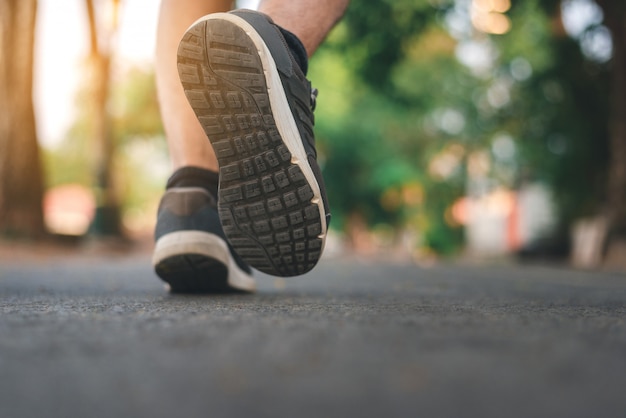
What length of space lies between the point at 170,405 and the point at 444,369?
23cm

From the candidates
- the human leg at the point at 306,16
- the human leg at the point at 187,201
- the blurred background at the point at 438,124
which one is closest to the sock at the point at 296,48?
the human leg at the point at 306,16

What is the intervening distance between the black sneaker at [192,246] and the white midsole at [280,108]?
0.31m

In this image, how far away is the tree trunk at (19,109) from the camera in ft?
22.6

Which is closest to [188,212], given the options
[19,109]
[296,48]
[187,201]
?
[187,201]

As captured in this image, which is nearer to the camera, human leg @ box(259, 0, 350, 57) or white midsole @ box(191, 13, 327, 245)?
white midsole @ box(191, 13, 327, 245)

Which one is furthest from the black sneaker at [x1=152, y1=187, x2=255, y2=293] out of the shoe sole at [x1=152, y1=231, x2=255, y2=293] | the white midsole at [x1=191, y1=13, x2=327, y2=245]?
the white midsole at [x1=191, y1=13, x2=327, y2=245]

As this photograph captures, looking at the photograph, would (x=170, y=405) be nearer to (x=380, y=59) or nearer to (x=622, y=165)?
(x=622, y=165)

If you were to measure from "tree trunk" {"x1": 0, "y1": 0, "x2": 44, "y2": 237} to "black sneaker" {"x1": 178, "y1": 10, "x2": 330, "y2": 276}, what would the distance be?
6.08 metres

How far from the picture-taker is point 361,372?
→ 0.57 meters

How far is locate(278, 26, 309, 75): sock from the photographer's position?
1411mm

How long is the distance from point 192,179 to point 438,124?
1361 cm

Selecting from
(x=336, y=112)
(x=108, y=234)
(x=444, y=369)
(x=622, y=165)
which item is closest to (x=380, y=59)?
(x=622, y=165)

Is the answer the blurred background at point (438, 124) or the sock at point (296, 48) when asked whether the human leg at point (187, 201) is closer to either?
the sock at point (296, 48)

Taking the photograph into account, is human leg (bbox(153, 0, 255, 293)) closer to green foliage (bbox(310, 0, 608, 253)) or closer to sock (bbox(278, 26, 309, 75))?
sock (bbox(278, 26, 309, 75))
